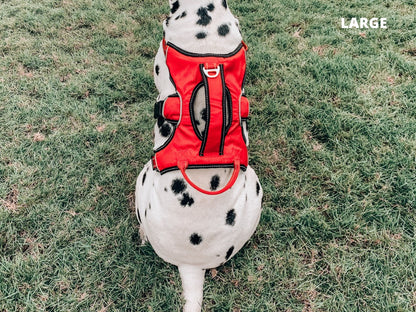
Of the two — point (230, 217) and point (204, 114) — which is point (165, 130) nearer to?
point (204, 114)

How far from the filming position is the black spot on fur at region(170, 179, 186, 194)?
156 cm

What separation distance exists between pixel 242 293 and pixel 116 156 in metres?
1.66

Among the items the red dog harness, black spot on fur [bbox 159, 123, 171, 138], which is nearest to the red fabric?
the red dog harness

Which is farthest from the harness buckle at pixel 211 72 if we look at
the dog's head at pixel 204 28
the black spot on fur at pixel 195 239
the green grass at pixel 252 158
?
the green grass at pixel 252 158

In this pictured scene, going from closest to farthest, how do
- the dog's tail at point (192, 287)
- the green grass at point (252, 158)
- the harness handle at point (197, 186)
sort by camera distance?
the harness handle at point (197, 186), the dog's tail at point (192, 287), the green grass at point (252, 158)

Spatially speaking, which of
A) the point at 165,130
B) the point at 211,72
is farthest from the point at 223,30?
the point at 165,130

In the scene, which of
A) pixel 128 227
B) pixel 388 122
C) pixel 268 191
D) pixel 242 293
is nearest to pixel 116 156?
A: pixel 128 227

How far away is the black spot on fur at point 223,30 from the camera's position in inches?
65.5

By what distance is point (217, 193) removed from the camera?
4.90 feet

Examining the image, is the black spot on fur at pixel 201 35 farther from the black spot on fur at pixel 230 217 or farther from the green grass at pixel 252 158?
the green grass at pixel 252 158

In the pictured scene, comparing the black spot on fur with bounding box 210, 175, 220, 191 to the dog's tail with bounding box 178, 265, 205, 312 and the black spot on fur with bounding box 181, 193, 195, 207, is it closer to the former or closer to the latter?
the black spot on fur with bounding box 181, 193, 195, 207

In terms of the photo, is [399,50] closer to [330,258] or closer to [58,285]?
[330,258]

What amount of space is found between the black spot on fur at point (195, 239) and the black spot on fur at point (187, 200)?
0.62 feet

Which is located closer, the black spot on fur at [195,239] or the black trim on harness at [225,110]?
the black trim on harness at [225,110]
